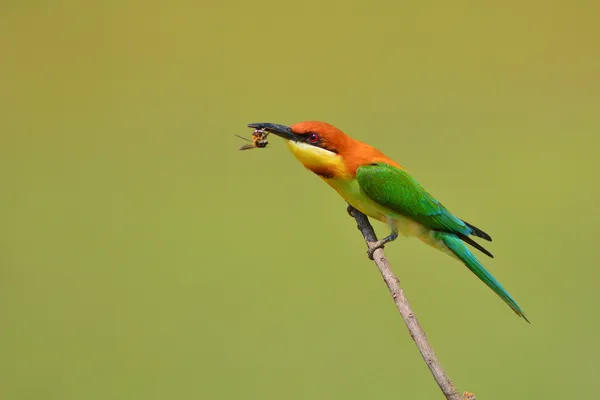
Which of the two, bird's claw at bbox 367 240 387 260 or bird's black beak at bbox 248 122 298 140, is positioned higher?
bird's black beak at bbox 248 122 298 140

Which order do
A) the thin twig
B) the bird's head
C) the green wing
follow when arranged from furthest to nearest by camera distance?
the green wing < the bird's head < the thin twig

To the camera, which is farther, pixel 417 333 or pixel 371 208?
pixel 371 208

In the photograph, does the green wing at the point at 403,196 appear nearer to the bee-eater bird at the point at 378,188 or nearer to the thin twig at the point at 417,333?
the bee-eater bird at the point at 378,188

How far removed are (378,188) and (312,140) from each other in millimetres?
203

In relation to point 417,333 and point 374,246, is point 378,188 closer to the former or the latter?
point 374,246

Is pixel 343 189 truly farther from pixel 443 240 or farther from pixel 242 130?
pixel 242 130

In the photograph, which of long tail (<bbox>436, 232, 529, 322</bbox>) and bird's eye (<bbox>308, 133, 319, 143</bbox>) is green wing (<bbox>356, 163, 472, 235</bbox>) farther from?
bird's eye (<bbox>308, 133, 319, 143</bbox>)

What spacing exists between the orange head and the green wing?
32 mm

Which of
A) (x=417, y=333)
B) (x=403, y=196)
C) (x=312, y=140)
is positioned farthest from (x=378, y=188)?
(x=417, y=333)

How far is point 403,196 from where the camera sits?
1.62 meters

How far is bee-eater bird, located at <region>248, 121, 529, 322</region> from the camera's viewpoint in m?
1.49

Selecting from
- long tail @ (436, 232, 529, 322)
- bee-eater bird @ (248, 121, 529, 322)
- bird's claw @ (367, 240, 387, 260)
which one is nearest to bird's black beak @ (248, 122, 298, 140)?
bee-eater bird @ (248, 121, 529, 322)

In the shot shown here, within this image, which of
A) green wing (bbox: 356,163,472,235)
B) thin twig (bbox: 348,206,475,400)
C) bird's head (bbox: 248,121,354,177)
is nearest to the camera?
thin twig (bbox: 348,206,475,400)

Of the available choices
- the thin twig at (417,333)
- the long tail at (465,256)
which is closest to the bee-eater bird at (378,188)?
the long tail at (465,256)
